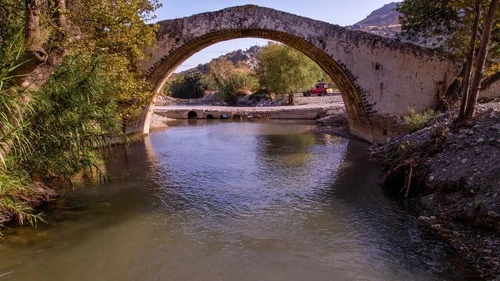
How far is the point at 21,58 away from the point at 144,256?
4.21m

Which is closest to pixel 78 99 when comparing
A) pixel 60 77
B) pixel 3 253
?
pixel 60 77

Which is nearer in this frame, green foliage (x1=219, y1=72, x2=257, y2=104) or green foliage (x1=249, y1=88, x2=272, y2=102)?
green foliage (x1=249, y1=88, x2=272, y2=102)

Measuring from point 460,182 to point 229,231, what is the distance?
5.31 metres

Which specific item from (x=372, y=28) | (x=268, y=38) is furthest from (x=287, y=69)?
(x=372, y=28)

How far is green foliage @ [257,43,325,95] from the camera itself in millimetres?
36969

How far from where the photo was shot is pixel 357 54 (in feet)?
57.5

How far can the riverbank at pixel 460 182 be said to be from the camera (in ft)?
22.2

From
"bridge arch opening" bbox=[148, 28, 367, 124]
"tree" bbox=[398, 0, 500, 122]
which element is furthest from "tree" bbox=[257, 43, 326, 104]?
"tree" bbox=[398, 0, 500, 122]

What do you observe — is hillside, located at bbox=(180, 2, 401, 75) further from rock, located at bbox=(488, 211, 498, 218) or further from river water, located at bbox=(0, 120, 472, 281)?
rock, located at bbox=(488, 211, 498, 218)

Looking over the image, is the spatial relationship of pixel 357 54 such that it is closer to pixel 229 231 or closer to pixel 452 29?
pixel 452 29

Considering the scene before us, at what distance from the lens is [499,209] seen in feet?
22.7

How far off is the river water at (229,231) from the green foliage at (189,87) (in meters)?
51.8

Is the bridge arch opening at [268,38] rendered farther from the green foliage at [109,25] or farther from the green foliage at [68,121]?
the green foliage at [68,121]

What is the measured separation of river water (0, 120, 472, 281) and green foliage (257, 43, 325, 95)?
24536 mm
